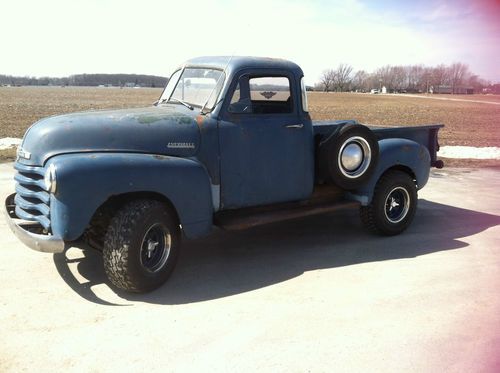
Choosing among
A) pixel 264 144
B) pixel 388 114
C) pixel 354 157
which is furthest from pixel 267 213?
pixel 388 114

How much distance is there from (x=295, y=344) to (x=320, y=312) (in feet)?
1.90

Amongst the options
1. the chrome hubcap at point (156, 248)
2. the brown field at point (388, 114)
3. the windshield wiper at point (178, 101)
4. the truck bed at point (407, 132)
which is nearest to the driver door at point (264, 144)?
the windshield wiper at point (178, 101)

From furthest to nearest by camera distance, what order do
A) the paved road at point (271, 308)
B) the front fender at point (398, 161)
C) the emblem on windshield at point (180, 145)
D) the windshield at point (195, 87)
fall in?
the front fender at point (398, 161) → the windshield at point (195, 87) → the emblem on windshield at point (180, 145) → the paved road at point (271, 308)

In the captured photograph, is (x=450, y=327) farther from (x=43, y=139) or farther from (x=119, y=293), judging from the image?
(x=43, y=139)

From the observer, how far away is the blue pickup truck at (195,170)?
4105mm

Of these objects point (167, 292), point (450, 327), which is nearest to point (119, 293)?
point (167, 292)

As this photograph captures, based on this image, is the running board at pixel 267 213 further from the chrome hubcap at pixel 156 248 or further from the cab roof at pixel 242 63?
the cab roof at pixel 242 63

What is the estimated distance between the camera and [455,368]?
10.6 feet

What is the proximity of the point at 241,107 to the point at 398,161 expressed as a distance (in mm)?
2332

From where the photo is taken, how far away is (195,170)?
4.55 metres

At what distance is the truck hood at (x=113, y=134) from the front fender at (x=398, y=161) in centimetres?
231

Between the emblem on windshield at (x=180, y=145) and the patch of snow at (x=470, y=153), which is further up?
the emblem on windshield at (x=180, y=145)

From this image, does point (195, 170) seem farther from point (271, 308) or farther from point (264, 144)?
point (271, 308)

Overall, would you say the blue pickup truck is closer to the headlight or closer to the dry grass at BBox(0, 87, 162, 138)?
the headlight
